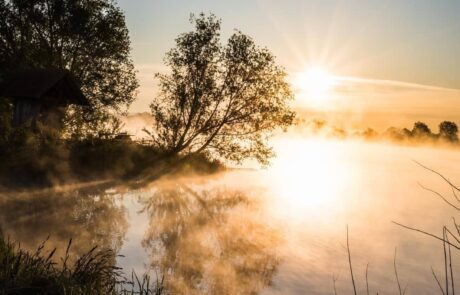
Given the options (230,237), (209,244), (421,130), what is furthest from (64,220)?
(421,130)

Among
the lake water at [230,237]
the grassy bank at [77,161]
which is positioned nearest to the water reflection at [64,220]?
the lake water at [230,237]

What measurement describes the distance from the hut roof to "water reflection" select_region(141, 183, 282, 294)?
10.9m

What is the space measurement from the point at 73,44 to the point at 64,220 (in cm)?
2486

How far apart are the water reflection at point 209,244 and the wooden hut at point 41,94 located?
10.9 metres

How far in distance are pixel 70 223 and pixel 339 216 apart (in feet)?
49.7

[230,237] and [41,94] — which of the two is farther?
[41,94]

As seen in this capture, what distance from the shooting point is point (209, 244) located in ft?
55.8

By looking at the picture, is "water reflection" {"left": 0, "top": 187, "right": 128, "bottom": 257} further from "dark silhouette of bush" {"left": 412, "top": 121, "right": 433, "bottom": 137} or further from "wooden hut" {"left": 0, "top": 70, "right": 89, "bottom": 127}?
"dark silhouette of bush" {"left": 412, "top": 121, "right": 433, "bottom": 137}

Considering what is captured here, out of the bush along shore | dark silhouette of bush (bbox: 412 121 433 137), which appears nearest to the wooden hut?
the bush along shore

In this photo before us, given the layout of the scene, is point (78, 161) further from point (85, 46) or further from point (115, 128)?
point (85, 46)

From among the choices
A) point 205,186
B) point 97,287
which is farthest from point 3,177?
point 97,287

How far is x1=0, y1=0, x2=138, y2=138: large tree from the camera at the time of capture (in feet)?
125

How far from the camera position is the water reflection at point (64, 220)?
1479 centimetres

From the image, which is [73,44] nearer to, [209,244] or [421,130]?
[209,244]
